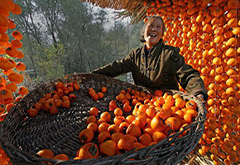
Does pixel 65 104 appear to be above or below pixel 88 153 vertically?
above

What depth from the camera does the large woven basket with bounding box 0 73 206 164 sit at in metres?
0.51

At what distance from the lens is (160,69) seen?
138 centimetres

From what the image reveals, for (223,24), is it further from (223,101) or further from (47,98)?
(47,98)

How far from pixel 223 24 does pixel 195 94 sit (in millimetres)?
846

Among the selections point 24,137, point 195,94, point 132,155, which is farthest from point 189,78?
point 24,137

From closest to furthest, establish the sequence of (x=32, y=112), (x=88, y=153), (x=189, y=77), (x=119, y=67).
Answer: (x=88, y=153) → (x=32, y=112) → (x=189, y=77) → (x=119, y=67)

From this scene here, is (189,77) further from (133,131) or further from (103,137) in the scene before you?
(103,137)

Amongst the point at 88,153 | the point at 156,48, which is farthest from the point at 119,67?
the point at 88,153

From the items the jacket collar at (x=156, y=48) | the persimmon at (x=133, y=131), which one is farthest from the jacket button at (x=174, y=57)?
the persimmon at (x=133, y=131)

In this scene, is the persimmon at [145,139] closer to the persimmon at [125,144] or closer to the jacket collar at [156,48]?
the persimmon at [125,144]

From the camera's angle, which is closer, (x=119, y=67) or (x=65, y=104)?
(x=65, y=104)

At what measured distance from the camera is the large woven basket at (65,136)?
51cm

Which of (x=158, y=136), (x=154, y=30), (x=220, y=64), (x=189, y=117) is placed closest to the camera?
(x=158, y=136)

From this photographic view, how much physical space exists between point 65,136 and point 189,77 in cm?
112
